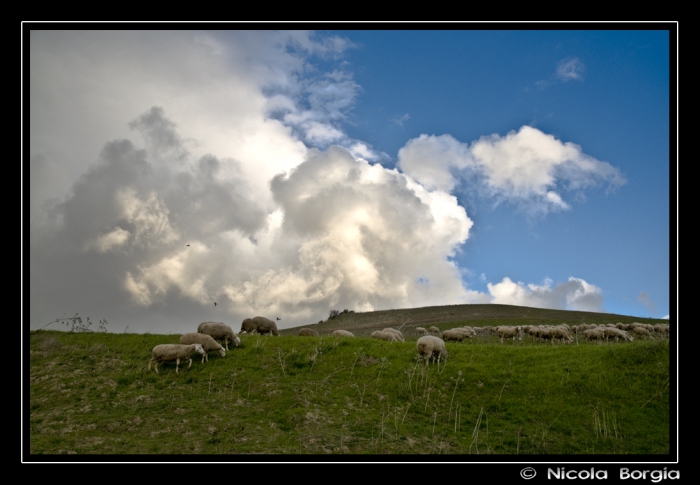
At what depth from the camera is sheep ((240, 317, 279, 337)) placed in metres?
28.1

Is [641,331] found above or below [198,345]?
below

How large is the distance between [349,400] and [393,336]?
11.5m

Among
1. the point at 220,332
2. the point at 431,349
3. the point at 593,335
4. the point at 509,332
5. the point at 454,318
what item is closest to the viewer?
the point at 431,349

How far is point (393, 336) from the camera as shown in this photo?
27.8 m

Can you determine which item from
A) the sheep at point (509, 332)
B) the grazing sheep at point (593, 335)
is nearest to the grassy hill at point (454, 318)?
the sheep at point (509, 332)

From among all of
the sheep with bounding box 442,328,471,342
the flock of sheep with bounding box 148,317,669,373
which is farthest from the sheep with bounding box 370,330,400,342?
the sheep with bounding box 442,328,471,342

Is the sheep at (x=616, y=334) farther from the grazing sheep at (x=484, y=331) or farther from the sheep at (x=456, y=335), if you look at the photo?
the grazing sheep at (x=484, y=331)

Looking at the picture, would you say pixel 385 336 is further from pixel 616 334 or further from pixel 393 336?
pixel 616 334

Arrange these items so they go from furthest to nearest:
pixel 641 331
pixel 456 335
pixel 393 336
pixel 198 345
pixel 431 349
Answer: pixel 641 331 < pixel 456 335 < pixel 393 336 < pixel 431 349 < pixel 198 345

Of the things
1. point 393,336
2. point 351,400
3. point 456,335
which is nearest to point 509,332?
Result: point 456,335

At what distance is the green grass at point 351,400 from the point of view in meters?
13.2
